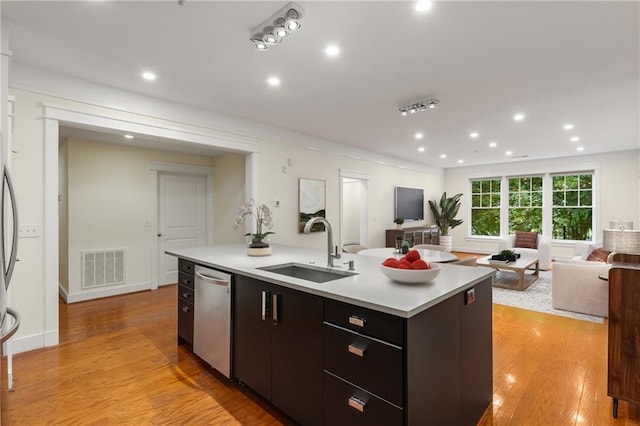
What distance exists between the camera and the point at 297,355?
1.77 metres

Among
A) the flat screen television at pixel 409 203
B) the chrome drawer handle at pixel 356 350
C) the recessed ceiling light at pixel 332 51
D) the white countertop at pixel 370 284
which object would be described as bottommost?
the chrome drawer handle at pixel 356 350

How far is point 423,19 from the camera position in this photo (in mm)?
2143

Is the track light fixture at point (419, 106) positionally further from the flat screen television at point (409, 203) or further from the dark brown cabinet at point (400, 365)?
the flat screen television at point (409, 203)

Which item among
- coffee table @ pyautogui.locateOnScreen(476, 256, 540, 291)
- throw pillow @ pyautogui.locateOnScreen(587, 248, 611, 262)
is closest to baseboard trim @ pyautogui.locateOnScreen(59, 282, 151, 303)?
coffee table @ pyautogui.locateOnScreen(476, 256, 540, 291)

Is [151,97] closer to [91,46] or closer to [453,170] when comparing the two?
[91,46]

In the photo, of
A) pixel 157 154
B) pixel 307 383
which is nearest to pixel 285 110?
pixel 157 154

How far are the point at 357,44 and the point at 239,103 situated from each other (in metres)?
1.87

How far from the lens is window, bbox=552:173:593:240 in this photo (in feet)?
24.4

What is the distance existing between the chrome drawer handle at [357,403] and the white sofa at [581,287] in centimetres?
371

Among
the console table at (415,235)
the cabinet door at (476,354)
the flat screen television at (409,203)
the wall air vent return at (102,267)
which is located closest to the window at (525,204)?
the console table at (415,235)

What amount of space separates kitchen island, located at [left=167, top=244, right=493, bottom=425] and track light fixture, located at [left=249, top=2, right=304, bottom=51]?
64.7 inches

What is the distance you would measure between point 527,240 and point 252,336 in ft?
22.2

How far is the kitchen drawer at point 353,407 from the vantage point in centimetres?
136

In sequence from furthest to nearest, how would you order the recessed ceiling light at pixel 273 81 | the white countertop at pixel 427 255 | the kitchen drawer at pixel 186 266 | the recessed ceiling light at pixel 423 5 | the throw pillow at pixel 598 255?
1. the throw pillow at pixel 598 255
2. the white countertop at pixel 427 255
3. the recessed ceiling light at pixel 273 81
4. the kitchen drawer at pixel 186 266
5. the recessed ceiling light at pixel 423 5
